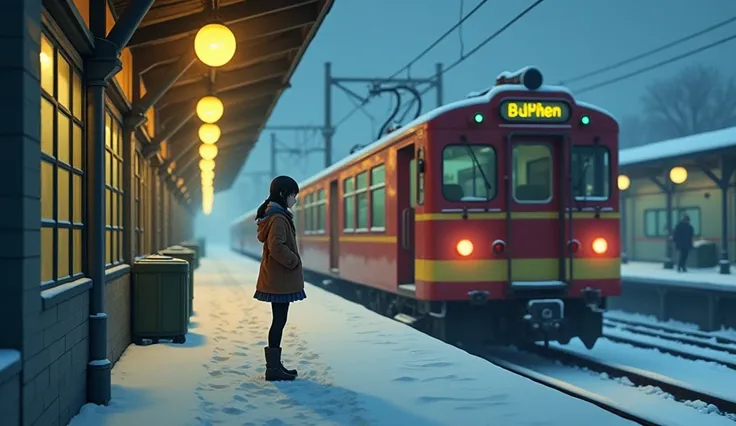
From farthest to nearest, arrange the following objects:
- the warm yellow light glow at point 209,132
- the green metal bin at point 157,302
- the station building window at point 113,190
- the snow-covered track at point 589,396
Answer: the warm yellow light glow at point 209,132, the green metal bin at point 157,302, the station building window at point 113,190, the snow-covered track at point 589,396

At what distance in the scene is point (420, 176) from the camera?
9688 mm

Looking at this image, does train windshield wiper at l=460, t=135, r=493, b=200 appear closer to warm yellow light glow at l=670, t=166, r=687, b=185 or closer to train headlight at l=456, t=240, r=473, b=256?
train headlight at l=456, t=240, r=473, b=256

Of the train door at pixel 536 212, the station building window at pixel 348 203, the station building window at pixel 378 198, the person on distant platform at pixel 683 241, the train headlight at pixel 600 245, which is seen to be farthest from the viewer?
the person on distant platform at pixel 683 241

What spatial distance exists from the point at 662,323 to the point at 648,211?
25.2 feet

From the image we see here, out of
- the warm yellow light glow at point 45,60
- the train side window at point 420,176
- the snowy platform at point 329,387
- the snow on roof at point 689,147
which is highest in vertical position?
the snow on roof at point 689,147

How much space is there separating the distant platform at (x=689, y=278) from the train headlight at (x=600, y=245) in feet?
15.7

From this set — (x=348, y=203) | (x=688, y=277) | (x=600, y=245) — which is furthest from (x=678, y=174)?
(x=600, y=245)

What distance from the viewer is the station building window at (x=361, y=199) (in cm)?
1270

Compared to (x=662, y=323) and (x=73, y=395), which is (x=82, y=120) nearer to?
(x=73, y=395)

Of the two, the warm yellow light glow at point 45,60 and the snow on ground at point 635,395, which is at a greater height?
the warm yellow light glow at point 45,60

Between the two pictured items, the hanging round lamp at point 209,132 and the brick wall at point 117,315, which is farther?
the hanging round lamp at point 209,132

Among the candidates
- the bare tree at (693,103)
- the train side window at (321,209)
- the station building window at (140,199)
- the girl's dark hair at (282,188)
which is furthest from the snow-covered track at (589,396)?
the bare tree at (693,103)

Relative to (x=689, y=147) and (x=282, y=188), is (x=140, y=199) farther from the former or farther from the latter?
(x=689, y=147)

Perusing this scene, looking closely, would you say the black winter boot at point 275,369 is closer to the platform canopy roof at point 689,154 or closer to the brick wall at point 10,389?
the brick wall at point 10,389
